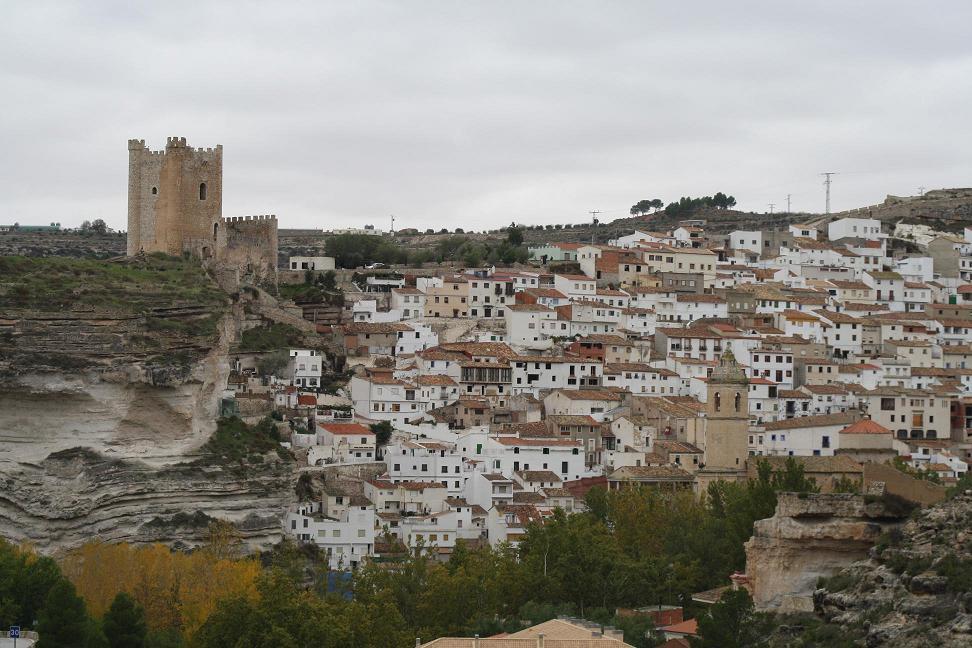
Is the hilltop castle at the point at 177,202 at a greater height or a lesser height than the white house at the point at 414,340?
greater

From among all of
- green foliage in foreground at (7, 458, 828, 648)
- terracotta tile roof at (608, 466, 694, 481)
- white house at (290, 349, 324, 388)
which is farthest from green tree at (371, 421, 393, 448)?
terracotta tile roof at (608, 466, 694, 481)

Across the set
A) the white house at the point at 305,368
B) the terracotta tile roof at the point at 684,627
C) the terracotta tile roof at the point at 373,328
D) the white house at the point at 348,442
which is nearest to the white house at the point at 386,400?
the white house at the point at 305,368

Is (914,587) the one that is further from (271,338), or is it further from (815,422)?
(271,338)

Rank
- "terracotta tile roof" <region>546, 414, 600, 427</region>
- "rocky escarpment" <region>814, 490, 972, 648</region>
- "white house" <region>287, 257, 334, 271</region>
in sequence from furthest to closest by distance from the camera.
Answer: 1. "white house" <region>287, 257, 334, 271</region>
2. "terracotta tile roof" <region>546, 414, 600, 427</region>
3. "rocky escarpment" <region>814, 490, 972, 648</region>

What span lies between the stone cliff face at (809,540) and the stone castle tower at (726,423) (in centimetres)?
2669

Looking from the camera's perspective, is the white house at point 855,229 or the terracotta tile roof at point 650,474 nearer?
the terracotta tile roof at point 650,474

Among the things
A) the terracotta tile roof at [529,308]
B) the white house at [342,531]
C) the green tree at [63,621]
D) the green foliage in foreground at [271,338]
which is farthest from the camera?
the terracotta tile roof at [529,308]

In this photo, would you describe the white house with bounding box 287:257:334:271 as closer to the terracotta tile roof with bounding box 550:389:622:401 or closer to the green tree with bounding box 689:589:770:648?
the terracotta tile roof with bounding box 550:389:622:401

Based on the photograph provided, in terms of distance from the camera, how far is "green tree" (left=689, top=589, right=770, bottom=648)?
97.5 feet

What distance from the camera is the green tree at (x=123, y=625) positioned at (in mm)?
39094

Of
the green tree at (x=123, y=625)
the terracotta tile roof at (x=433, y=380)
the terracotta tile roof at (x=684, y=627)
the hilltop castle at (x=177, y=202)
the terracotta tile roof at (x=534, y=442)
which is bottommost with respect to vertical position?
the green tree at (x=123, y=625)

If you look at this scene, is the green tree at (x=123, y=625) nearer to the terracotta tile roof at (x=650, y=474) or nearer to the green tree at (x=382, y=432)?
the green tree at (x=382, y=432)

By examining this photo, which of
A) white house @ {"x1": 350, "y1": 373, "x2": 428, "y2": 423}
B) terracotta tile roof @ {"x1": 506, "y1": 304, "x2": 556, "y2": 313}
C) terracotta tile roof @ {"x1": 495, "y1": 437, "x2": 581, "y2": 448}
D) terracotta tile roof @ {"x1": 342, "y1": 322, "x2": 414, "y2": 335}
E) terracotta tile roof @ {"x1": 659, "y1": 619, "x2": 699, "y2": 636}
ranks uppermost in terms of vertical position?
terracotta tile roof @ {"x1": 506, "y1": 304, "x2": 556, "y2": 313}

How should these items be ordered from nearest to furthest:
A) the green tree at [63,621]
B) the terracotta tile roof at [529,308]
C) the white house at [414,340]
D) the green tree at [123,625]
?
the green tree at [63,621], the green tree at [123,625], the white house at [414,340], the terracotta tile roof at [529,308]
